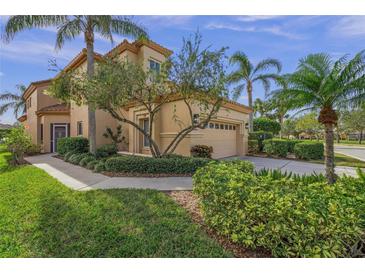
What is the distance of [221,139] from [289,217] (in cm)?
1070

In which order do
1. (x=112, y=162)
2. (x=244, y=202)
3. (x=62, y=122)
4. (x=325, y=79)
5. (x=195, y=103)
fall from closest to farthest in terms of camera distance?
(x=244, y=202) → (x=325, y=79) → (x=112, y=162) → (x=195, y=103) → (x=62, y=122)

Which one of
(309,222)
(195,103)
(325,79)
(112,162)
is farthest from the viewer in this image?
(195,103)

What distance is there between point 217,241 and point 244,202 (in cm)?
86

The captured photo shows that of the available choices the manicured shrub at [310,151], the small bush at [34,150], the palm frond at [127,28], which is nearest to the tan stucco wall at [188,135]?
the manicured shrub at [310,151]

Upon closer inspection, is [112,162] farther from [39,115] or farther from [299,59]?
[39,115]

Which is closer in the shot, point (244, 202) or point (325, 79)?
→ point (244, 202)

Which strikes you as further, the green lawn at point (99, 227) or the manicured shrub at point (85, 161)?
the manicured shrub at point (85, 161)

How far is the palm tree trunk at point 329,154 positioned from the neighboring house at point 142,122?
5.19 m

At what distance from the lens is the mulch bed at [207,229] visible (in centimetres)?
306

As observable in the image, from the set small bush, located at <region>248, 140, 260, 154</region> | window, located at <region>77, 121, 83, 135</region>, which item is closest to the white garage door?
small bush, located at <region>248, 140, 260, 154</region>

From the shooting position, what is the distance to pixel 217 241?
3.37m

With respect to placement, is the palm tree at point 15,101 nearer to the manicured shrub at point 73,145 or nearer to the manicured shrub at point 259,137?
the manicured shrub at point 73,145
